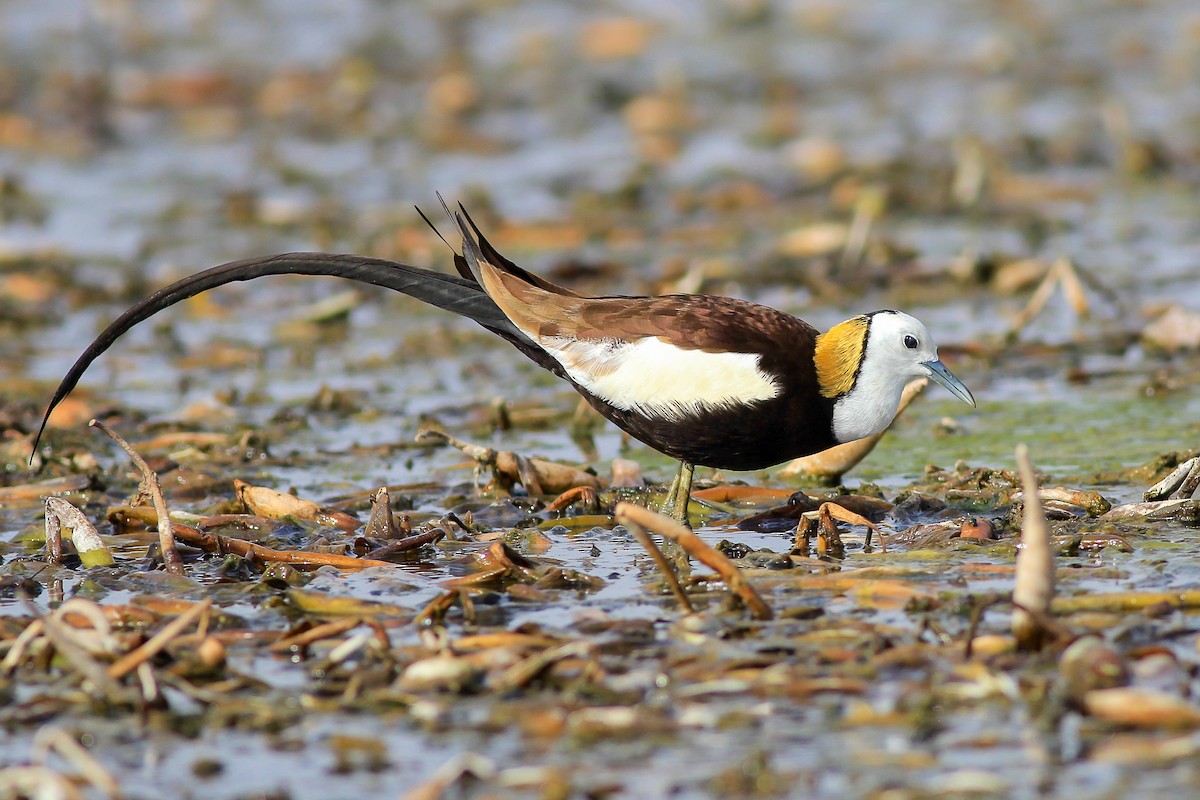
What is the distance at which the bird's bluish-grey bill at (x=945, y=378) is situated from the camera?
663 cm

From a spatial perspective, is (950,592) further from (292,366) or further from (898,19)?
(898,19)

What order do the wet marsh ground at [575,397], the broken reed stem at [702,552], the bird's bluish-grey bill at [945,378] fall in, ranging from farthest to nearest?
the bird's bluish-grey bill at [945,378]
the broken reed stem at [702,552]
the wet marsh ground at [575,397]

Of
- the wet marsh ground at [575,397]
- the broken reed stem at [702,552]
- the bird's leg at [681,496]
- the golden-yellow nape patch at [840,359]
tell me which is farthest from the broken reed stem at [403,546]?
the golden-yellow nape patch at [840,359]

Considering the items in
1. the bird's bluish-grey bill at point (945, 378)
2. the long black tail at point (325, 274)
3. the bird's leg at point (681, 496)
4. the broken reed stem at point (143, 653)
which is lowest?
the broken reed stem at point (143, 653)

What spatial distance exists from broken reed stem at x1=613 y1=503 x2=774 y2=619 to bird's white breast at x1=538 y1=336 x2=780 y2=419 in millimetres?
973

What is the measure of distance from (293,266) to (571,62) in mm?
13590

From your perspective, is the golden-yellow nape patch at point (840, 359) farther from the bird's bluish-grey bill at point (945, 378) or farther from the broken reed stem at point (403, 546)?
the broken reed stem at point (403, 546)

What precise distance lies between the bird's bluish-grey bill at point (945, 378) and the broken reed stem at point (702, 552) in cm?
161

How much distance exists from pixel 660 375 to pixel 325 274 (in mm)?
1361

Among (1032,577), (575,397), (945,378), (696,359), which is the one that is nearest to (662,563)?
(1032,577)

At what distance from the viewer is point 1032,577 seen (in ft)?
15.7

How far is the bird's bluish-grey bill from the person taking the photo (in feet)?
21.7

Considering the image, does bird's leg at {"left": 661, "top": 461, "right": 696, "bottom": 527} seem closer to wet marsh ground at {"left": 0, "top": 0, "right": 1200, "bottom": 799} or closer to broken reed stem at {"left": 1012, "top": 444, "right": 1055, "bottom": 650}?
wet marsh ground at {"left": 0, "top": 0, "right": 1200, "bottom": 799}

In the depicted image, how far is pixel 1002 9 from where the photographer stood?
2070 centimetres
